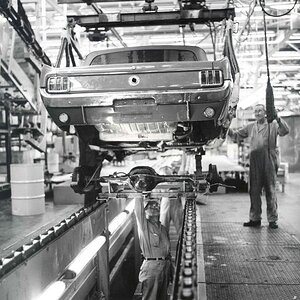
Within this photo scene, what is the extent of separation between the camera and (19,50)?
34.4ft

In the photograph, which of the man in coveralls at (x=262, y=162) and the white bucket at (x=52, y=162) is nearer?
the man in coveralls at (x=262, y=162)

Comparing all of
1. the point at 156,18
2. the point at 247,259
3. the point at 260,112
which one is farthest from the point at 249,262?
the point at 156,18

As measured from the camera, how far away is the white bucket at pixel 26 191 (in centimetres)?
666

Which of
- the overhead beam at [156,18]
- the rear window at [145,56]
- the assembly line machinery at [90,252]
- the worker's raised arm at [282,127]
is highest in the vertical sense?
the overhead beam at [156,18]

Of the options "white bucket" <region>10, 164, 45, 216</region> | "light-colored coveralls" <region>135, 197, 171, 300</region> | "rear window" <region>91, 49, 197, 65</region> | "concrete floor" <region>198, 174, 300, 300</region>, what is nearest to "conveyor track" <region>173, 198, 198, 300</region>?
"concrete floor" <region>198, 174, 300, 300</region>

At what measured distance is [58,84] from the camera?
14.0 ft

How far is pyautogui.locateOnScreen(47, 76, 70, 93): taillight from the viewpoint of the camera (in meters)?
4.27

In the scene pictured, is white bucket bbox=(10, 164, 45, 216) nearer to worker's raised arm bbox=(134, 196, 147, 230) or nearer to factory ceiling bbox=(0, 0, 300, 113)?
factory ceiling bbox=(0, 0, 300, 113)

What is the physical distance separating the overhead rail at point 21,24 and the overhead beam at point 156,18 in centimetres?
113

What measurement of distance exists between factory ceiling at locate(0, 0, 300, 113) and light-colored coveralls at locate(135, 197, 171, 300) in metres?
2.42

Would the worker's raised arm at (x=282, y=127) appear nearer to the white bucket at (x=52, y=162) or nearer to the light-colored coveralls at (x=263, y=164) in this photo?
the light-colored coveralls at (x=263, y=164)

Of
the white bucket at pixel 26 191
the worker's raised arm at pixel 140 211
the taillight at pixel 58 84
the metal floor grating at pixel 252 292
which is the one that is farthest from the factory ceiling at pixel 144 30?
the metal floor grating at pixel 252 292

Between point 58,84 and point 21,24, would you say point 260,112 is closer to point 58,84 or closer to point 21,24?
point 58,84

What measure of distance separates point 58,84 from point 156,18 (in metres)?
1.54
